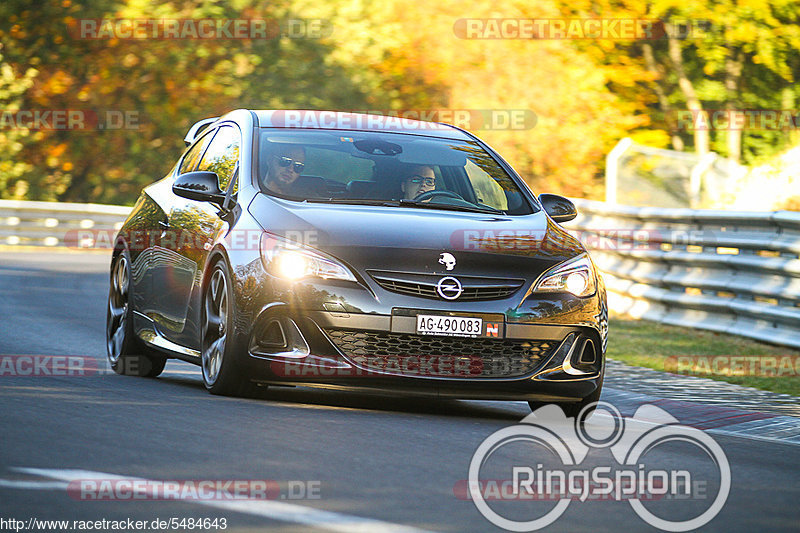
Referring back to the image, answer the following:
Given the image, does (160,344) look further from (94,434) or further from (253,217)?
(94,434)

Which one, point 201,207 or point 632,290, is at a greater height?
point 201,207

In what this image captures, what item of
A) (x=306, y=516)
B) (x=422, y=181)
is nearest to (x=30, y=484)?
(x=306, y=516)

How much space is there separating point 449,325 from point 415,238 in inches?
20.9

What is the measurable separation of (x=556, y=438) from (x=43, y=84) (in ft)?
97.6

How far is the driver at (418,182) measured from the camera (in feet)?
29.3

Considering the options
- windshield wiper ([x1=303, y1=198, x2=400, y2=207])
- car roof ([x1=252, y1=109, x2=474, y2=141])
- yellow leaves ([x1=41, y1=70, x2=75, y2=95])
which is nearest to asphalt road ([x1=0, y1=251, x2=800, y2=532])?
windshield wiper ([x1=303, y1=198, x2=400, y2=207])

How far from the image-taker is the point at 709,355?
12438 millimetres

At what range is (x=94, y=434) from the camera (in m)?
6.73

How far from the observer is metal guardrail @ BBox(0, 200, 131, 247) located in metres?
28.5

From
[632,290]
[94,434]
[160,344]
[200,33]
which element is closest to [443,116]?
[200,33]

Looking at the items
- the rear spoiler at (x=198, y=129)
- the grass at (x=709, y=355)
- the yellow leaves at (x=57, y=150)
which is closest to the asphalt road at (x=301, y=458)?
the rear spoiler at (x=198, y=129)

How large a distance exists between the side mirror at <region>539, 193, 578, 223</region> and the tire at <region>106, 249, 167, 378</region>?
8.77 ft

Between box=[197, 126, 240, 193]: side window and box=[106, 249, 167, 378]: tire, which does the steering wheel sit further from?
box=[106, 249, 167, 378]: tire

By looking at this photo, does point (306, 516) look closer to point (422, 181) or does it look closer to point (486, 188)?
point (422, 181)
